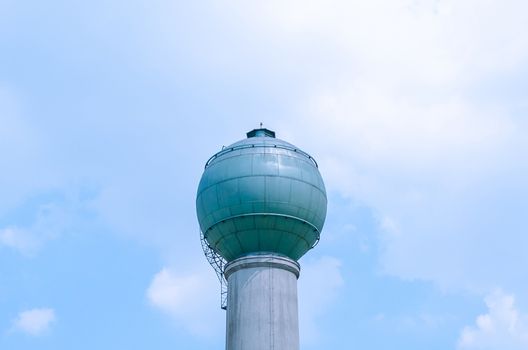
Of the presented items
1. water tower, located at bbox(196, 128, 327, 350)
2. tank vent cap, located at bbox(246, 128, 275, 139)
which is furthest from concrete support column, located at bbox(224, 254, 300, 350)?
tank vent cap, located at bbox(246, 128, 275, 139)

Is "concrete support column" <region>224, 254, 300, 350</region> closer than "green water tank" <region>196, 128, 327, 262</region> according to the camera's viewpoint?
Yes

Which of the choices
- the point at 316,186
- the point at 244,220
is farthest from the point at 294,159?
the point at 244,220

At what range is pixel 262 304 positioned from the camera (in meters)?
35.2

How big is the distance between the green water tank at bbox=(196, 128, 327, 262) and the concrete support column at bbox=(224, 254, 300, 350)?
800 millimetres

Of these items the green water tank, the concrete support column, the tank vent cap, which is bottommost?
the concrete support column

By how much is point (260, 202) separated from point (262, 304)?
16.5 ft

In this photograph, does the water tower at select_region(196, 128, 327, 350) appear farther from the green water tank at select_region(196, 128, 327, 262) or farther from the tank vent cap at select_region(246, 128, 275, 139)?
the tank vent cap at select_region(246, 128, 275, 139)

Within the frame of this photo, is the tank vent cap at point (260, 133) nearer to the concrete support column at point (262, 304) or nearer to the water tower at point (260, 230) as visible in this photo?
the water tower at point (260, 230)

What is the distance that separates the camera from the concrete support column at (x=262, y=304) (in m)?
34.6

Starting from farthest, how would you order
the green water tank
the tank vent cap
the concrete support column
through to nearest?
the tank vent cap, the green water tank, the concrete support column

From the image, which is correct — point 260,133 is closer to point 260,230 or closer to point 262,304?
point 260,230

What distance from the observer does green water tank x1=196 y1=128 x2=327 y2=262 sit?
36.1 m

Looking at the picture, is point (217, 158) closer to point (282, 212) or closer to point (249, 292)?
point (282, 212)

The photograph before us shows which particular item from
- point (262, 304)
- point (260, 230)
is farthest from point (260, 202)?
point (262, 304)
